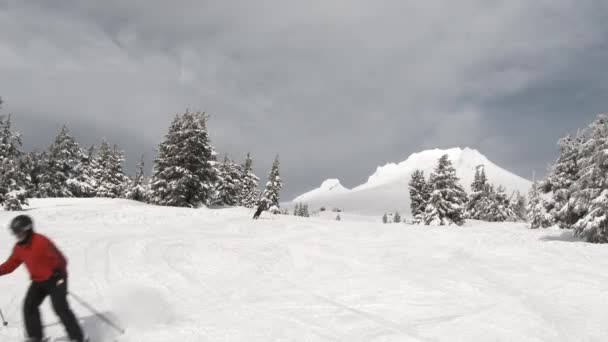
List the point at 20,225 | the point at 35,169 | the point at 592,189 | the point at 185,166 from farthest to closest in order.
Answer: the point at 35,169 → the point at 185,166 → the point at 592,189 → the point at 20,225

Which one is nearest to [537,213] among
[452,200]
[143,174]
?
[452,200]

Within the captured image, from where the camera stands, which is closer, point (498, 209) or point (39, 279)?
point (39, 279)

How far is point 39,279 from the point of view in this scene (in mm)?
5398

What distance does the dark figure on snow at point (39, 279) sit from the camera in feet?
17.7

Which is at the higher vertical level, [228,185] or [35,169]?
[35,169]

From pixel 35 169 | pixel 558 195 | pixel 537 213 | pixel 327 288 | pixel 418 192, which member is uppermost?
pixel 35 169

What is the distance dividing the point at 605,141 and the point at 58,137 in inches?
2391

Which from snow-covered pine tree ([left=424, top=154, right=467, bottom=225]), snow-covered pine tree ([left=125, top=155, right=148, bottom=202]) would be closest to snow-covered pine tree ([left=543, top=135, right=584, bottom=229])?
snow-covered pine tree ([left=424, top=154, right=467, bottom=225])

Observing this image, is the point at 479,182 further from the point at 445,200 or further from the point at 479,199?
the point at 445,200

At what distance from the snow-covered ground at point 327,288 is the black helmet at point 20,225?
6.55ft

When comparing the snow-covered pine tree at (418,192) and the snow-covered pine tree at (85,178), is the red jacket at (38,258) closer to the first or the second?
the snow-covered pine tree at (85,178)

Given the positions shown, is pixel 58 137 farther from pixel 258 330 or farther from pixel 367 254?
pixel 258 330

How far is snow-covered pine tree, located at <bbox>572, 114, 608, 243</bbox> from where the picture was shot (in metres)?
18.9

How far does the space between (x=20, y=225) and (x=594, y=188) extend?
24.2 meters
